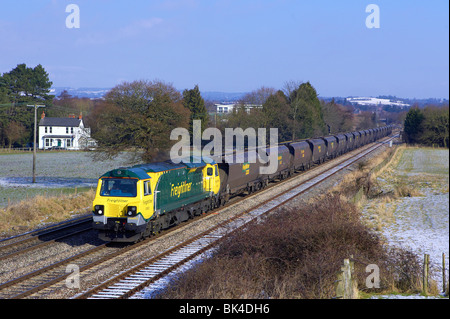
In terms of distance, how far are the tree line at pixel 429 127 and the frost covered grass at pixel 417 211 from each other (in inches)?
34.8

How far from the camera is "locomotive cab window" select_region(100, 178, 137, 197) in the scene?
1652 cm

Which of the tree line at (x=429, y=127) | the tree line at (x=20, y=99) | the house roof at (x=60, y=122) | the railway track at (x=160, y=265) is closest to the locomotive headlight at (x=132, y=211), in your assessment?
the railway track at (x=160, y=265)

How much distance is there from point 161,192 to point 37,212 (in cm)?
908

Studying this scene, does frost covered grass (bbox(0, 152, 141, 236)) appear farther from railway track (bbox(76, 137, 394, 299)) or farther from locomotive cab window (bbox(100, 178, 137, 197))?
railway track (bbox(76, 137, 394, 299))

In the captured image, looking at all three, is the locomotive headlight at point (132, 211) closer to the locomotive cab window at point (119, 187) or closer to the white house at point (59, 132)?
the locomotive cab window at point (119, 187)

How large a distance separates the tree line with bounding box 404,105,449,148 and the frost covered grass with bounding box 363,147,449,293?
88cm

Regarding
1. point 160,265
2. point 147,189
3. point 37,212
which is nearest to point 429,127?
point 147,189

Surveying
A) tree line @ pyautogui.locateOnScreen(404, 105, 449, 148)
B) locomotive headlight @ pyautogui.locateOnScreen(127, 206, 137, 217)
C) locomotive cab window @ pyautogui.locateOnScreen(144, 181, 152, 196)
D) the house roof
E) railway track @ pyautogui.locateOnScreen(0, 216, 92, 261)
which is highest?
the house roof

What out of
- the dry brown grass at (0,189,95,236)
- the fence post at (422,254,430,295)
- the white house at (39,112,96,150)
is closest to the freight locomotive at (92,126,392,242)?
the dry brown grass at (0,189,95,236)

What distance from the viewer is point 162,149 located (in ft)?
108

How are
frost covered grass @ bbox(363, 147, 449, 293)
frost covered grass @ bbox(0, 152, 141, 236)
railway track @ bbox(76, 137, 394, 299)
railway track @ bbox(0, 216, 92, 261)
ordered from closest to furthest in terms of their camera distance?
railway track @ bbox(76, 137, 394, 299), frost covered grass @ bbox(363, 147, 449, 293), railway track @ bbox(0, 216, 92, 261), frost covered grass @ bbox(0, 152, 141, 236)

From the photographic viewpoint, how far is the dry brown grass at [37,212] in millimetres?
21125
